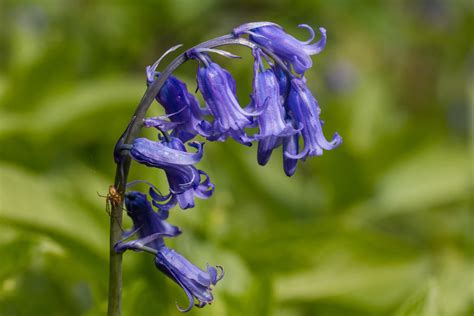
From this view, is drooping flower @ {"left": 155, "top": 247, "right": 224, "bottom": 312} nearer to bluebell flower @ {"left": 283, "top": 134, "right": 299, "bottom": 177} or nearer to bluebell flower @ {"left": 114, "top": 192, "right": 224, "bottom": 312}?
bluebell flower @ {"left": 114, "top": 192, "right": 224, "bottom": 312}

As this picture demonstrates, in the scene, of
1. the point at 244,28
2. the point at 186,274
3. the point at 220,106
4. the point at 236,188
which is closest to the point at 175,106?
the point at 220,106

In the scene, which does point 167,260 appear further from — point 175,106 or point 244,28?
point 244,28

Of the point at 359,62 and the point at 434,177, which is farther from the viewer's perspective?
the point at 359,62

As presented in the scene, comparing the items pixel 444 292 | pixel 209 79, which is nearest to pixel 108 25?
pixel 444 292

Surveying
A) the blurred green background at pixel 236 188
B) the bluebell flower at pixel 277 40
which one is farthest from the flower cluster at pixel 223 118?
the blurred green background at pixel 236 188

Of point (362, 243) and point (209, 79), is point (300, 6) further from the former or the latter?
point (209, 79)

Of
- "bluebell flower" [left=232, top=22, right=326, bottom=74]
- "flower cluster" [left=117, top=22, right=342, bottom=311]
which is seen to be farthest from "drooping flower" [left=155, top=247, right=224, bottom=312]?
"bluebell flower" [left=232, top=22, right=326, bottom=74]

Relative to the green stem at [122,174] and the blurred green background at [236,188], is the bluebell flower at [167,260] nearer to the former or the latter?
the green stem at [122,174]
